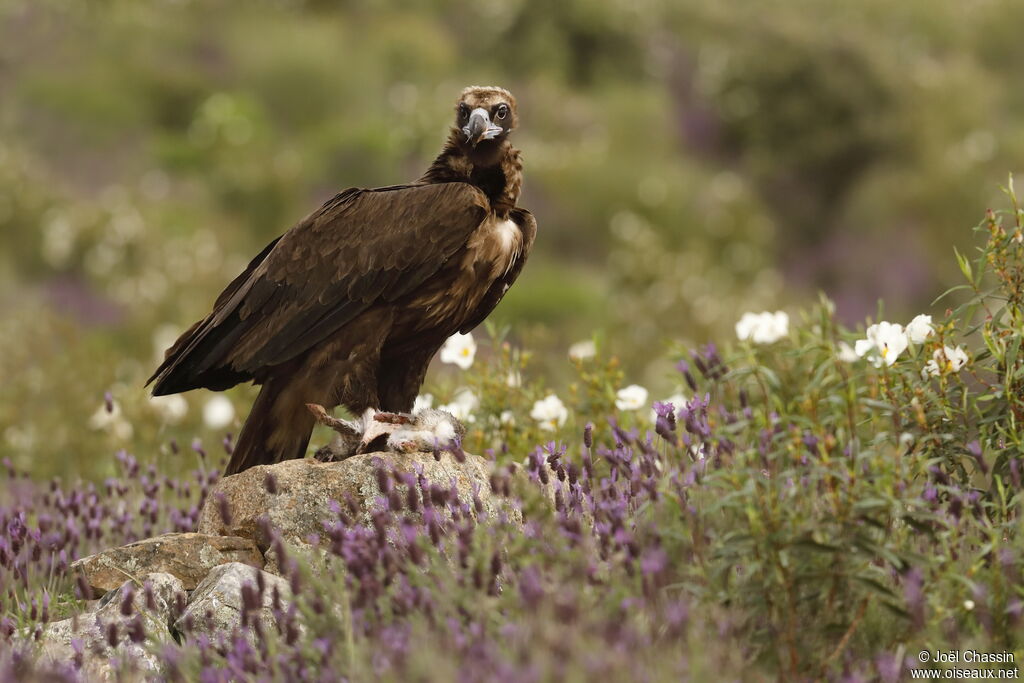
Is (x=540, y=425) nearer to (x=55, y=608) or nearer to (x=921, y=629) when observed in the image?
(x=55, y=608)

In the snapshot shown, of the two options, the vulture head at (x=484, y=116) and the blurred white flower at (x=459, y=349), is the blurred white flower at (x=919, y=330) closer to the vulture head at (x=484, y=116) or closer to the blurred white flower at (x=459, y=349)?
the vulture head at (x=484, y=116)

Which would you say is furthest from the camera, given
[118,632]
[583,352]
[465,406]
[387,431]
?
[583,352]

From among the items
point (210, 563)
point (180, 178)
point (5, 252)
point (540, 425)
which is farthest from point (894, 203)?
point (210, 563)

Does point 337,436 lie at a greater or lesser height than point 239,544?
greater

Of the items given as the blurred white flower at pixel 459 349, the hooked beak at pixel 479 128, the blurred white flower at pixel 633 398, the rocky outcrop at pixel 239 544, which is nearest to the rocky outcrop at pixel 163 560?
the rocky outcrop at pixel 239 544

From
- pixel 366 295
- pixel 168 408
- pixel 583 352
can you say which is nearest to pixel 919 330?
pixel 366 295

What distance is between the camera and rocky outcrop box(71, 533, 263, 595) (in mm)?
3957

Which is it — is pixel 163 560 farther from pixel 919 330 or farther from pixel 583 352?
pixel 583 352

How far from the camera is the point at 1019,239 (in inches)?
151

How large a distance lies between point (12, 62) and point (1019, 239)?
55.8 feet

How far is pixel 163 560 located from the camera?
3.97 m

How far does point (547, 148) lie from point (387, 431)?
12.5 meters

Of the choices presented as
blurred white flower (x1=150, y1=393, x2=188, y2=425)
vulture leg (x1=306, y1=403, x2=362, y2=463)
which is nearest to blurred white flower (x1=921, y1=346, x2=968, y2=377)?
vulture leg (x1=306, y1=403, x2=362, y2=463)

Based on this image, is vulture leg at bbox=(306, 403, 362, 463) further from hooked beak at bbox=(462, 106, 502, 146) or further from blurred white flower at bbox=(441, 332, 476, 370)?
hooked beak at bbox=(462, 106, 502, 146)
